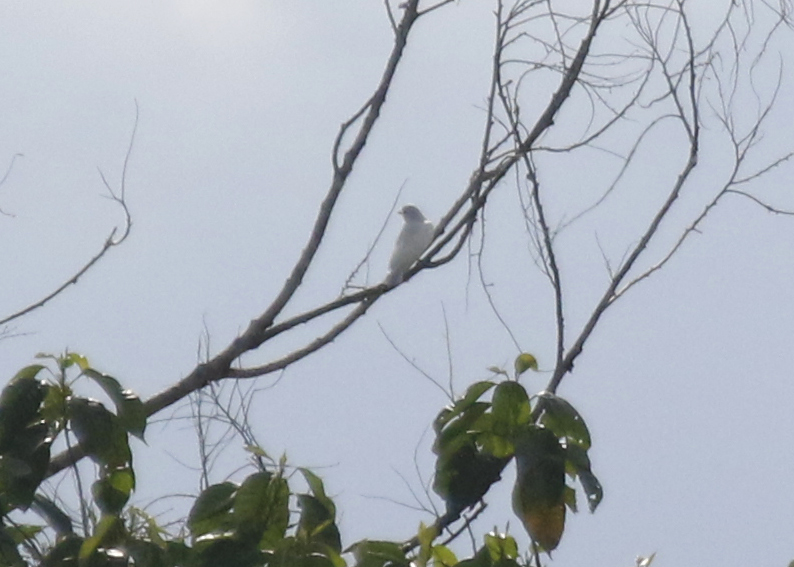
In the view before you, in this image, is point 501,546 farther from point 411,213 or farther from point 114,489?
point 411,213

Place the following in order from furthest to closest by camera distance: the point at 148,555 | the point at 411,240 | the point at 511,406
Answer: the point at 411,240, the point at 511,406, the point at 148,555

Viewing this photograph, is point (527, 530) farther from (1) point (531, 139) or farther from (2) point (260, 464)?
(1) point (531, 139)

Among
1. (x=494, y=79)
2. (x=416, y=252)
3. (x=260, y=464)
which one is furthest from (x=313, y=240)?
(x=416, y=252)

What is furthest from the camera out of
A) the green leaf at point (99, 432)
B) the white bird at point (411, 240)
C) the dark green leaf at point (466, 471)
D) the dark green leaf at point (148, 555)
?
the white bird at point (411, 240)

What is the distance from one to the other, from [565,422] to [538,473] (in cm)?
9

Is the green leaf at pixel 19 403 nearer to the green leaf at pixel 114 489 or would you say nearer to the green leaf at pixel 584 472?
the green leaf at pixel 114 489

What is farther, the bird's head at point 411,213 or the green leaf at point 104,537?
the bird's head at point 411,213

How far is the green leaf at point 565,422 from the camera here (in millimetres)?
1799

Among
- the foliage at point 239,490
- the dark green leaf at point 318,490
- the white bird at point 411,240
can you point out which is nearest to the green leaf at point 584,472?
the foliage at point 239,490

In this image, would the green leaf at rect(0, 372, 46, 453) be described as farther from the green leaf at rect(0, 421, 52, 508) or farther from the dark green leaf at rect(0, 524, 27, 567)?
the dark green leaf at rect(0, 524, 27, 567)

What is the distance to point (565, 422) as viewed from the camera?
180 cm

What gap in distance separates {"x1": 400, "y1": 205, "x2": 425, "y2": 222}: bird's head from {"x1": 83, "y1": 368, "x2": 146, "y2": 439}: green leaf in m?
7.56

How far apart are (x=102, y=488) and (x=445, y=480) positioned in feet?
1.67

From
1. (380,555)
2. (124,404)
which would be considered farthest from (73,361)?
(380,555)
